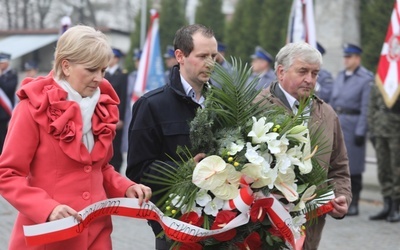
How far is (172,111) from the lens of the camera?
164 inches

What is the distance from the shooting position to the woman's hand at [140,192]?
3.82 m

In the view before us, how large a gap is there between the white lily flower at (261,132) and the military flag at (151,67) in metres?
10.7

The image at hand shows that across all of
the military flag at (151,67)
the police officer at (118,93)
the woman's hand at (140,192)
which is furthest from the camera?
the military flag at (151,67)

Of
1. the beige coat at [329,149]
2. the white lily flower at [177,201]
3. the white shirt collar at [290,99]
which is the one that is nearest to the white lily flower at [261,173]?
the white lily flower at [177,201]

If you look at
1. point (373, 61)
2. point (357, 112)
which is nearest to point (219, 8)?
point (373, 61)

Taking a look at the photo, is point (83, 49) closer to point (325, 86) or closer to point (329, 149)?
point (329, 149)

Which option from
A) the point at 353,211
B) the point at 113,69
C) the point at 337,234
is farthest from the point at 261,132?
the point at 113,69

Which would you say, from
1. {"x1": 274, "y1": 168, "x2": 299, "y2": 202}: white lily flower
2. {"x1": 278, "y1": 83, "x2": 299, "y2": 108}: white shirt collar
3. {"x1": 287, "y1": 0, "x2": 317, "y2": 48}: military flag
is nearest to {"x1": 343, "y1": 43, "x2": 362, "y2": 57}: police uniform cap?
{"x1": 287, "y1": 0, "x2": 317, "y2": 48}: military flag

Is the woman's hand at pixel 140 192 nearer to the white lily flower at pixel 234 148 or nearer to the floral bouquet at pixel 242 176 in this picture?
the floral bouquet at pixel 242 176

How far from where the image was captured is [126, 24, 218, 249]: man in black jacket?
13.5ft

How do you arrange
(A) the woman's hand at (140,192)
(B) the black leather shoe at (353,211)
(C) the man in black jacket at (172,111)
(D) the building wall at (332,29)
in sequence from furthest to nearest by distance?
(D) the building wall at (332,29) → (B) the black leather shoe at (353,211) → (C) the man in black jacket at (172,111) → (A) the woman's hand at (140,192)

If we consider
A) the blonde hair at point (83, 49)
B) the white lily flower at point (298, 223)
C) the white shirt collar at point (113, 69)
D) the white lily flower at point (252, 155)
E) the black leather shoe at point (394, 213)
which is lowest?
the black leather shoe at point (394, 213)

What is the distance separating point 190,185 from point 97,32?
76 cm

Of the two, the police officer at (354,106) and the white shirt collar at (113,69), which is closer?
the police officer at (354,106)
